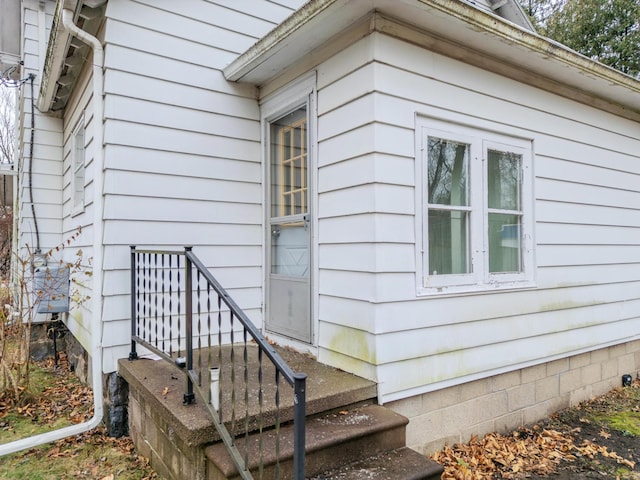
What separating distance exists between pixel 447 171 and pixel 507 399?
192cm

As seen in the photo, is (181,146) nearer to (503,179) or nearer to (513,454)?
(503,179)

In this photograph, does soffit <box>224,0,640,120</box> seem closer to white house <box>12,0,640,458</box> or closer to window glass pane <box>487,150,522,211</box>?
white house <box>12,0,640,458</box>

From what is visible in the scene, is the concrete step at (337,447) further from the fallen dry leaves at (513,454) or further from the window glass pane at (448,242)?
the window glass pane at (448,242)

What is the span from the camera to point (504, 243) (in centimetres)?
356

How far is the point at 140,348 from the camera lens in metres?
3.38

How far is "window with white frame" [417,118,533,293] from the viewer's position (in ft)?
10.1

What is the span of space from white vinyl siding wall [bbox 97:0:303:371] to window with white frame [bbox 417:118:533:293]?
1629 millimetres

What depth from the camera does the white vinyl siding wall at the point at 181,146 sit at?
332 centimetres

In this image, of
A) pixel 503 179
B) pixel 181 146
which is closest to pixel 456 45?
pixel 503 179

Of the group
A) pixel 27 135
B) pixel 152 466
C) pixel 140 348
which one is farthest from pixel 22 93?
pixel 152 466

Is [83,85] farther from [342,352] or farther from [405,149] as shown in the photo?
[342,352]

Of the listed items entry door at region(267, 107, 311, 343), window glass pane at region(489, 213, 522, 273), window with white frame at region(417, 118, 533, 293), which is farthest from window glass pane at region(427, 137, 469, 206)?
entry door at region(267, 107, 311, 343)

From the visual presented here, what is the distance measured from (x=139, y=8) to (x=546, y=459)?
182 inches

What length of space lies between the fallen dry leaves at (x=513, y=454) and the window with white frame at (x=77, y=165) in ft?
13.9
